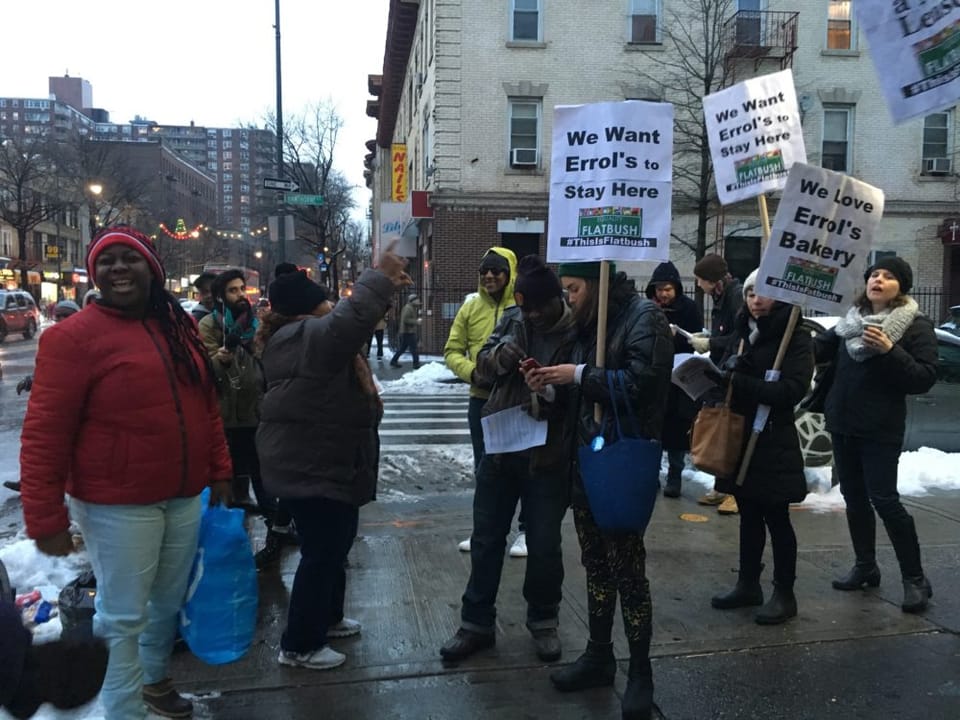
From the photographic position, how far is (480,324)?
5156 mm

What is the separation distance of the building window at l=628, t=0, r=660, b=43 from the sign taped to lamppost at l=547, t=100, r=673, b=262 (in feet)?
67.3

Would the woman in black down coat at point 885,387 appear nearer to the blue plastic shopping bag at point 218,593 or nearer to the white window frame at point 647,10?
the blue plastic shopping bag at point 218,593

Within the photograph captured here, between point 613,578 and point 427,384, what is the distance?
12.5 metres

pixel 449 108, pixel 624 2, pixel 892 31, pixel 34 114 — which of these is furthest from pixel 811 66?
pixel 34 114

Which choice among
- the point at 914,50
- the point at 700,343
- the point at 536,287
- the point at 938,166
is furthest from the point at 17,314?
the point at 914,50

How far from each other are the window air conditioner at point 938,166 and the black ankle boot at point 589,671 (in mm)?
24592

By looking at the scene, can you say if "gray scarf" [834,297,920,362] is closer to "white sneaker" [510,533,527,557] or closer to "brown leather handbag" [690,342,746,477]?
"brown leather handbag" [690,342,746,477]

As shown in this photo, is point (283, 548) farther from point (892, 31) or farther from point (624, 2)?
point (624, 2)

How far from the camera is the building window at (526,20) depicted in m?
21.8

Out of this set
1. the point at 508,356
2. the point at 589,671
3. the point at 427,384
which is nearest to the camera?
the point at 589,671

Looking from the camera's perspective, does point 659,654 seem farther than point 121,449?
Yes

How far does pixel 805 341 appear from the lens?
4.13 metres

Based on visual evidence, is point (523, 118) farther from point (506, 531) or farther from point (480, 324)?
point (506, 531)

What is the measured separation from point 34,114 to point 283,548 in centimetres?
15723
